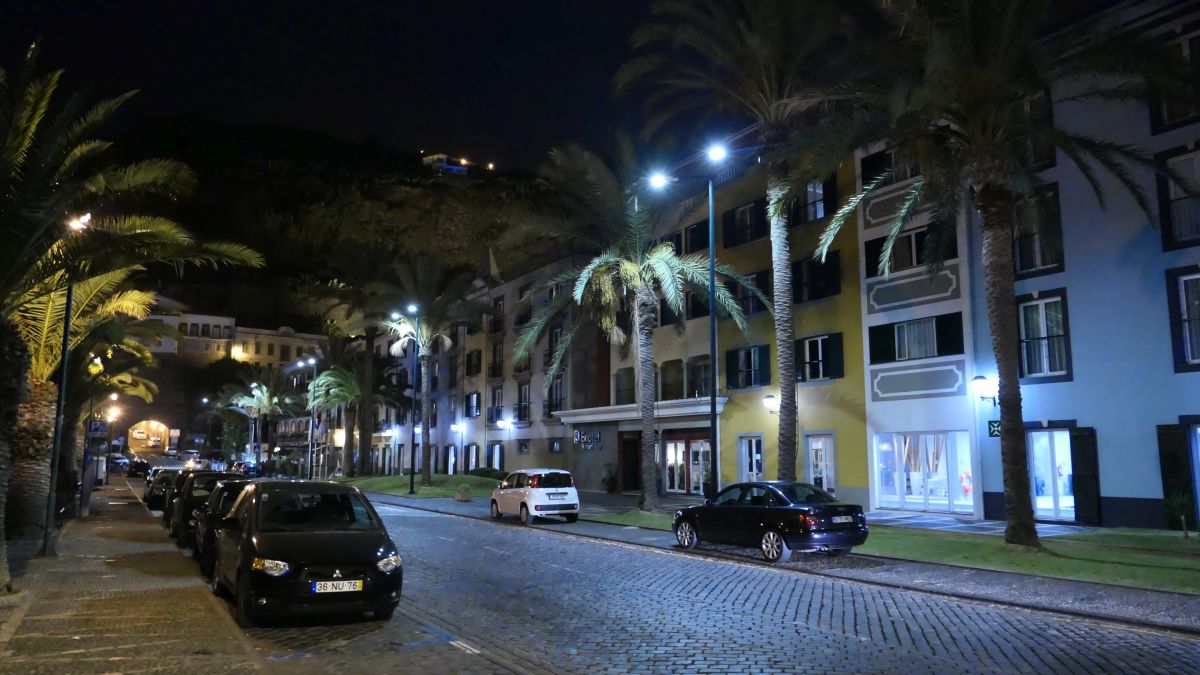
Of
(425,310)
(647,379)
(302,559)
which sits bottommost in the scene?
(302,559)

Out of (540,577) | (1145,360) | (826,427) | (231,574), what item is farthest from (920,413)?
(231,574)

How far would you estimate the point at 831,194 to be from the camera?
2775 cm

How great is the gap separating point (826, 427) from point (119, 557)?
20.3 metres

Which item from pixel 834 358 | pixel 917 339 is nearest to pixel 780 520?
pixel 917 339

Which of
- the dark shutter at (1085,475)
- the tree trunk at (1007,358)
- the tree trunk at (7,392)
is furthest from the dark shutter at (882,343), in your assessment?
the tree trunk at (7,392)

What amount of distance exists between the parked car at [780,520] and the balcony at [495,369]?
32264 mm

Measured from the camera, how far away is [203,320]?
11906cm

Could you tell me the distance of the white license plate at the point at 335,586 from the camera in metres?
8.85

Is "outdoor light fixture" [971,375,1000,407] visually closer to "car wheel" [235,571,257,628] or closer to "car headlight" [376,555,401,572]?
"car headlight" [376,555,401,572]

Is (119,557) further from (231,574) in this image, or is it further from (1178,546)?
(1178,546)

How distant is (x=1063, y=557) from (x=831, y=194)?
1551 cm

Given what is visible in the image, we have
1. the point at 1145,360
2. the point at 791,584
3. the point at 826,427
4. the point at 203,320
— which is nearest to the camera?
the point at 791,584

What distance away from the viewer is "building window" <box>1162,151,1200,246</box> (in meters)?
19.4

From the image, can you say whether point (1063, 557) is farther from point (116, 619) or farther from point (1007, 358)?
point (116, 619)
